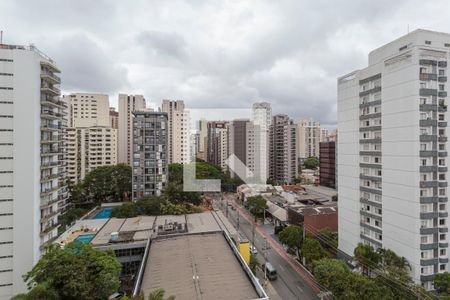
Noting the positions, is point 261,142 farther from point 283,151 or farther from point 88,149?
point 88,149

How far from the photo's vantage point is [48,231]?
13953 millimetres

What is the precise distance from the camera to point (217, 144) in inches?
2368

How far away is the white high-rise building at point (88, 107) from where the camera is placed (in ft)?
166

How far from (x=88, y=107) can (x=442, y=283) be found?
57995mm

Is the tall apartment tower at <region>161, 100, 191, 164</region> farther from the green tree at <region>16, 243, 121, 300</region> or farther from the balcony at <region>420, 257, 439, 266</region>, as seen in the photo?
the balcony at <region>420, 257, 439, 266</region>

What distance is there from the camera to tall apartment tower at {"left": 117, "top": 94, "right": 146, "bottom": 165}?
4847cm

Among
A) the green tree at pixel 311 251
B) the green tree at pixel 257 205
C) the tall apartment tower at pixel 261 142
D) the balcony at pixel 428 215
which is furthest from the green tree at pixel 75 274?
the tall apartment tower at pixel 261 142

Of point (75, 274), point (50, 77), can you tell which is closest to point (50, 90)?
point (50, 77)

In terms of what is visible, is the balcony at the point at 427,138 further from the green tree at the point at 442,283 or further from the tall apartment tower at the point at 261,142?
the tall apartment tower at the point at 261,142

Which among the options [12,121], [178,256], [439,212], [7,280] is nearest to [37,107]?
[12,121]

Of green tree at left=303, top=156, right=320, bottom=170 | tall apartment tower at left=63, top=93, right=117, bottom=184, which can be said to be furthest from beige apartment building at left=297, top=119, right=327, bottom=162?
tall apartment tower at left=63, top=93, right=117, bottom=184

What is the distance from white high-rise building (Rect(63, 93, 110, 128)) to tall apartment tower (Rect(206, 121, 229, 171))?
2461 centimetres

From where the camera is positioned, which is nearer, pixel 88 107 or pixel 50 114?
pixel 50 114

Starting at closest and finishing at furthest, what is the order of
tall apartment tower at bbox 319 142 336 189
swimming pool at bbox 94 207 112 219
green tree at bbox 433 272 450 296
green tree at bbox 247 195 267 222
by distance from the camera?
green tree at bbox 433 272 450 296 → swimming pool at bbox 94 207 112 219 → green tree at bbox 247 195 267 222 → tall apartment tower at bbox 319 142 336 189
